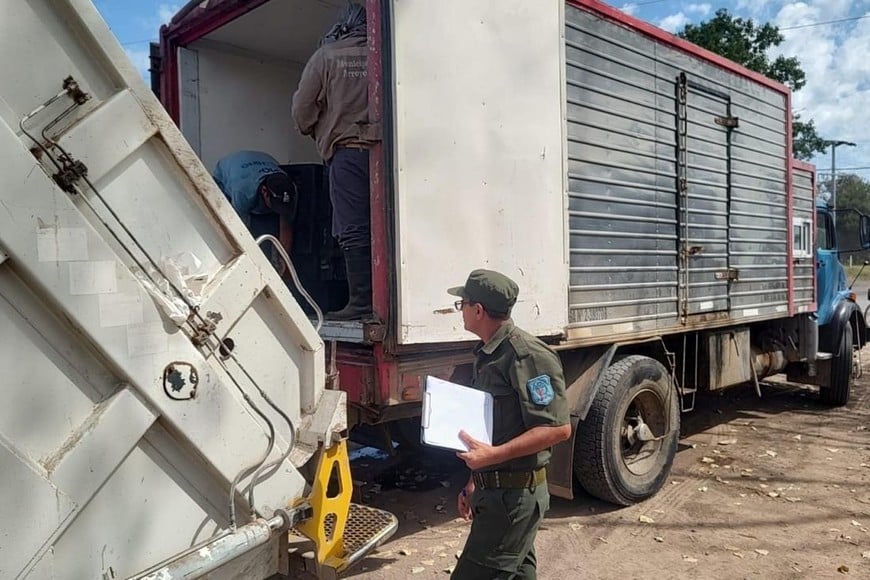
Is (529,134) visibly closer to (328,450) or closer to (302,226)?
(302,226)

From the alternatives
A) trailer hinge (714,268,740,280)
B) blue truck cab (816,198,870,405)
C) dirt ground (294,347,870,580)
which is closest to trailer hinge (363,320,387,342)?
dirt ground (294,347,870,580)

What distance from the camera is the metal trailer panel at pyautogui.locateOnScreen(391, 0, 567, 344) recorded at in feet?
10.3

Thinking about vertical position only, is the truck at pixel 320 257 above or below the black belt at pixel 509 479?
above

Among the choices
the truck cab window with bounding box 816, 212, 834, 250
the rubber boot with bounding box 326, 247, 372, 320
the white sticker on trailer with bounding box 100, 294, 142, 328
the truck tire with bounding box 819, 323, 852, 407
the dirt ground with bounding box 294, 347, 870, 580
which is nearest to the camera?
the white sticker on trailer with bounding box 100, 294, 142, 328

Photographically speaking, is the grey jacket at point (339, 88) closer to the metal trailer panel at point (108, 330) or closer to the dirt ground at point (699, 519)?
the metal trailer panel at point (108, 330)

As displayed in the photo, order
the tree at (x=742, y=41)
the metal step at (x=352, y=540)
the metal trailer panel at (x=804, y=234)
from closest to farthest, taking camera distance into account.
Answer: the metal step at (x=352, y=540) < the metal trailer panel at (x=804, y=234) < the tree at (x=742, y=41)

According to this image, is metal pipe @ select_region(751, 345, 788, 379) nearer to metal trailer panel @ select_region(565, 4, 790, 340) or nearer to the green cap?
metal trailer panel @ select_region(565, 4, 790, 340)

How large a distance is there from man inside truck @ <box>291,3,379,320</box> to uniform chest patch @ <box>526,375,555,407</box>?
3.92 ft

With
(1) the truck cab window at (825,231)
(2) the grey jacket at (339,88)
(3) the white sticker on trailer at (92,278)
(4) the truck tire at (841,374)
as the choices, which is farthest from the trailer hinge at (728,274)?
(3) the white sticker on trailer at (92,278)

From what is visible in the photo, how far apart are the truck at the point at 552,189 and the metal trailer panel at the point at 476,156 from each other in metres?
0.01

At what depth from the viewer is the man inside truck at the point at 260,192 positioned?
4148mm

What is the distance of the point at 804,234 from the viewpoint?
278 inches

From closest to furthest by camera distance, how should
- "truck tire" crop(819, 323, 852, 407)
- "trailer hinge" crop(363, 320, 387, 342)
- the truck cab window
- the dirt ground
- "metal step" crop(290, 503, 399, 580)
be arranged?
"metal step" crop(290, 503, 399, 580) → "trailer hinge" crop(363, 320, 387, 342) → the dirt ground → "truck tire" crop(819, 323, 852, 407) → the truck cab window

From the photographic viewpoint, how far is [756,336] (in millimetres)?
6812
